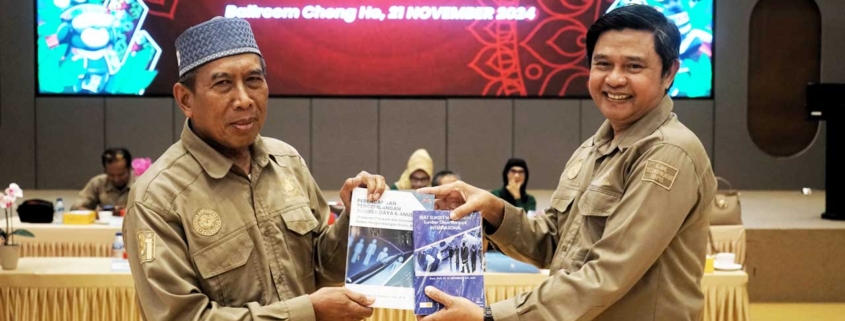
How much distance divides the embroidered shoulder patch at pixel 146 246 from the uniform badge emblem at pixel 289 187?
15.3 inches

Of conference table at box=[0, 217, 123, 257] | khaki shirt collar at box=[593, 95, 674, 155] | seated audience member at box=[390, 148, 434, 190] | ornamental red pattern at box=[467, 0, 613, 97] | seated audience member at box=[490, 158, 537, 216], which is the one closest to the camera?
khaki shirt collar at box=[593, 95, 674, 155]

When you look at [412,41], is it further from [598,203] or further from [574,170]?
[598,203]

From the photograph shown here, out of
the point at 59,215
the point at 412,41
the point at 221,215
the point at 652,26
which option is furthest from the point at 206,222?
the point at 412,41

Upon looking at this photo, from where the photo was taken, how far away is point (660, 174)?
198 centimetres

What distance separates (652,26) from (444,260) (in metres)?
0.72

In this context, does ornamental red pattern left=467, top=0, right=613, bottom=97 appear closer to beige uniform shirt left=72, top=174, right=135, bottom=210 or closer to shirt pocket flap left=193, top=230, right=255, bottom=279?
Answer: beige uniform shirt left=72, top=174, right=135, bottom=210

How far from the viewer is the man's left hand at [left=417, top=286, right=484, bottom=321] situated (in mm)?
2002

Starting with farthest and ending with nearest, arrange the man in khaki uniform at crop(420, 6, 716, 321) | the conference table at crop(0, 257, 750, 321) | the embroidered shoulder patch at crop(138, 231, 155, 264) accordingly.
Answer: the conference table at crop(0, 257, 750, 321) → the man in khaki uniform at crop(420, 6, 716, 321) → the embroidered shoulder patch at crop(138, 231, 155, 264)

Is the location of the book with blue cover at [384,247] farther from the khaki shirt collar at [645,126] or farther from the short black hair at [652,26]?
the short black hair at [652,26]

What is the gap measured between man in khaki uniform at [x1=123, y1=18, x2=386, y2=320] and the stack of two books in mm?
46

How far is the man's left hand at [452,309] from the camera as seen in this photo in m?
2.00

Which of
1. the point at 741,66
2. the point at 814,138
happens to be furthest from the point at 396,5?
the point at 814,138

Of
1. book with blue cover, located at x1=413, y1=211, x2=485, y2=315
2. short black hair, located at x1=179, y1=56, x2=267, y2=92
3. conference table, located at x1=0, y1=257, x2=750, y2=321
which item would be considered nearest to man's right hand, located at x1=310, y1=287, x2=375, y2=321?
book with blue cover, located at x1=413, y1=211, x2=485, y2=315

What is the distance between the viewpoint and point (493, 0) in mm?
9070
